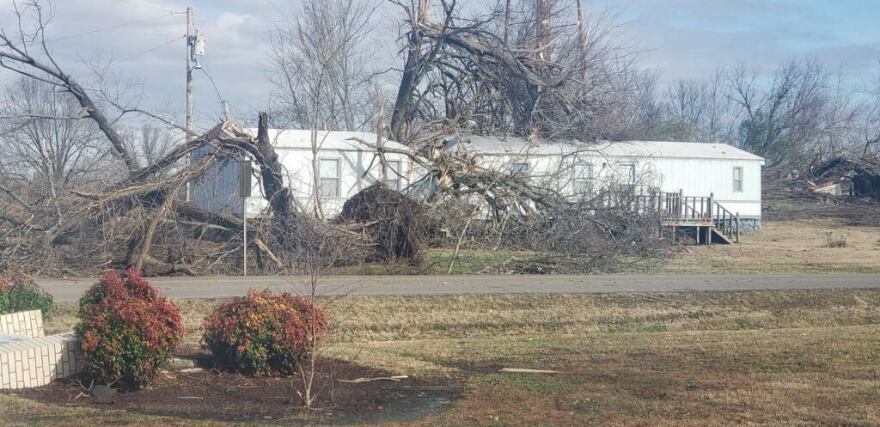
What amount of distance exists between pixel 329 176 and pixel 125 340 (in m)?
21.5

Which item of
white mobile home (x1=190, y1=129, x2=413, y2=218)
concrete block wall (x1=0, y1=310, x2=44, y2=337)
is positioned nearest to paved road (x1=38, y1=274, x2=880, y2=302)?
concrete block wall (x1=0, y1=310, x2=44, y2=337)

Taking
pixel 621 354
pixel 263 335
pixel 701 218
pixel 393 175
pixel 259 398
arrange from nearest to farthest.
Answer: pixel 259 398
pixel 263 335
pixel 621 354
pixel 393 175
pixel 701 218

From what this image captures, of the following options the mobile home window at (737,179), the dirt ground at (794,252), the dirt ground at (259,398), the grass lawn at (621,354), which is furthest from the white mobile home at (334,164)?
the dirt ground at (259,398)

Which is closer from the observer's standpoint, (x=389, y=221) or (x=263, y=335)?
(x=263, y=335)

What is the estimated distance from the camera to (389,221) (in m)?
24.4

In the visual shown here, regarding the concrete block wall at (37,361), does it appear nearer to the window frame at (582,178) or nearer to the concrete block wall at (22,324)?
the concrete block wall at (22,324)

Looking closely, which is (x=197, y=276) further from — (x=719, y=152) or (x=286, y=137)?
(x=719, y=152)

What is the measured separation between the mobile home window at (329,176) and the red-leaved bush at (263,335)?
19.7 metres

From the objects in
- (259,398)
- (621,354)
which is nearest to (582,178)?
(621,354)

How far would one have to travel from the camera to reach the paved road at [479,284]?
19.1 metres

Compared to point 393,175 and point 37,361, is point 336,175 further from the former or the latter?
point 37,361

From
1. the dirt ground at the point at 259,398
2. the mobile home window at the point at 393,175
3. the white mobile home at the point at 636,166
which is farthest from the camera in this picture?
the white mobile home at the point at 636,166

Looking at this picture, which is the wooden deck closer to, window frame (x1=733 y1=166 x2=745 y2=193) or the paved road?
→ window frame (x1=733 y1=166 x2=745 y2=193)

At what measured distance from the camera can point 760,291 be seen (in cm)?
2061
